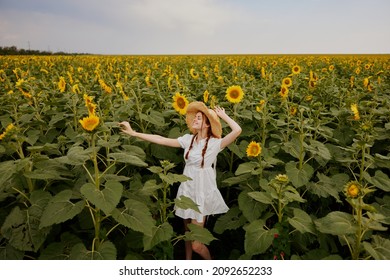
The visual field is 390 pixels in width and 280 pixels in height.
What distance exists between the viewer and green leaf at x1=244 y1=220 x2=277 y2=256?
227 centimetres

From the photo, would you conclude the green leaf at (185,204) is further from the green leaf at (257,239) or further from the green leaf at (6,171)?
the green leaf at (6,171)

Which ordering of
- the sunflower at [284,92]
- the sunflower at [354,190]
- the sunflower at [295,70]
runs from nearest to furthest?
the sunflower at [354,190]
the sunflower at [284,92]
the sunflower at [295,70]

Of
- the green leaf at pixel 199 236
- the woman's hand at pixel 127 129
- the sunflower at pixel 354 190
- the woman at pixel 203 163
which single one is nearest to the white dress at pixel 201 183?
the woman at pixel 203 163

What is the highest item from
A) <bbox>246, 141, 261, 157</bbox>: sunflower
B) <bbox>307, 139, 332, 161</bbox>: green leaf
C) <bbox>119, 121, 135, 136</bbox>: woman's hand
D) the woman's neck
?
<bbox>119, 121, 135, 136</bbox>: woman's hand

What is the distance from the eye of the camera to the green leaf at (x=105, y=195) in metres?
2.03

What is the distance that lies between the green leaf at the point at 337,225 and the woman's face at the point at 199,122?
116 centimetres

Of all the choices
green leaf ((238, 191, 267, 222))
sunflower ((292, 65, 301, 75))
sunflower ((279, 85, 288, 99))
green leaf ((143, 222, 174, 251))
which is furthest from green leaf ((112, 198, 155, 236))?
sunflower ((292, 65, 301, 75))

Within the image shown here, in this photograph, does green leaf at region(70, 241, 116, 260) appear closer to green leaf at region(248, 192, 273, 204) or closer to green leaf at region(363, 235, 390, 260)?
green leaf at region(248, 192, 273, 204)

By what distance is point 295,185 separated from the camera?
2.79 metres

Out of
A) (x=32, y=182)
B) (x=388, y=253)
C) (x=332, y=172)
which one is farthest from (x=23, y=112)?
(x=388, y=253)

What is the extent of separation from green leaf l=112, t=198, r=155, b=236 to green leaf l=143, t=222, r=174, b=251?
0.09m

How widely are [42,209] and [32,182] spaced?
0.36 m

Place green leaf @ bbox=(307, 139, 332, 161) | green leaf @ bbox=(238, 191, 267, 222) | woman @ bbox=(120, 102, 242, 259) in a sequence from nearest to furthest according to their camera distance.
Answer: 1. green leaf @ bbox=(238, 191, 267, 222)
2. woman @ bbox=(120, 102, 242, 259)
3. green leaf @ bbox=(307, 139, 332, 161)
